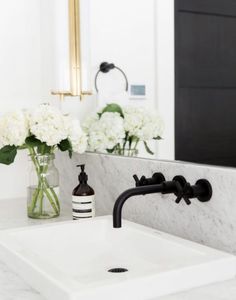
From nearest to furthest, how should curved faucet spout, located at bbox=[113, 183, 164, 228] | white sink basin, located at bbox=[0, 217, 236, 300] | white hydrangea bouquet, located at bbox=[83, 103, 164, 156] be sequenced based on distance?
white sink basin, located at bbox=[0, 217, 236, 300] → curved faucet spout, located at bbox=[113, 183, 164, 228] → white hydrangea bouquet, located at bbox=[83, 103, 164, 156]

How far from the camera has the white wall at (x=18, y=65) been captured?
206cm

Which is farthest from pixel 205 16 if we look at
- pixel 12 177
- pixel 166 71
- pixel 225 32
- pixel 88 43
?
pixel 12 177

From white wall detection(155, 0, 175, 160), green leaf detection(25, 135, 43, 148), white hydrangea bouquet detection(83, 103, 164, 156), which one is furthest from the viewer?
green leaf detection(25, 135, 43, 148)

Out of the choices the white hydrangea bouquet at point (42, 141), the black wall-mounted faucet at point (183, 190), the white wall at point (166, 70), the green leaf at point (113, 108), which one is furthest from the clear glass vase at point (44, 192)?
the black wall-mounted faucet at point (183, 190)

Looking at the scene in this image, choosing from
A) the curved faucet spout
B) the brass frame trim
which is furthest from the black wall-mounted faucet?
the brass frame trim

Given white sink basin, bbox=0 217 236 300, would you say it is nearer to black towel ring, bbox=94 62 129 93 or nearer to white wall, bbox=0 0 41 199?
black towel ring, bbox=94 62 129 93

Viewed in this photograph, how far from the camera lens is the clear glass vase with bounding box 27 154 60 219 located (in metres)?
1.76

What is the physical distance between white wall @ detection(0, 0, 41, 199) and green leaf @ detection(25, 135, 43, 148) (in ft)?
1.38

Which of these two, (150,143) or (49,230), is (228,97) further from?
(49,230)

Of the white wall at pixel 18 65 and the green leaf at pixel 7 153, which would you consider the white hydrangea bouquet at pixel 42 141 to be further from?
the white wall at pixel 18 65

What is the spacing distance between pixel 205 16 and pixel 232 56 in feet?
0.51

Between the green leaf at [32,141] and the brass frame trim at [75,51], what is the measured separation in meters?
0.35

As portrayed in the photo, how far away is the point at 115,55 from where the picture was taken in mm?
1756

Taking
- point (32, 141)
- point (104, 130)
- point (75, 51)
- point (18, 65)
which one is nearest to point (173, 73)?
point (104, 130)
